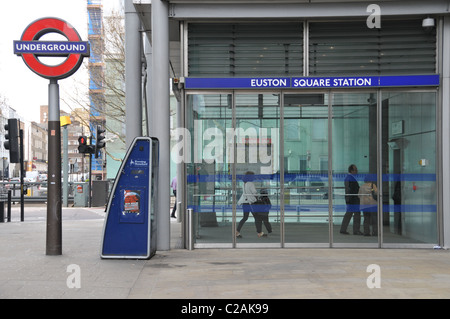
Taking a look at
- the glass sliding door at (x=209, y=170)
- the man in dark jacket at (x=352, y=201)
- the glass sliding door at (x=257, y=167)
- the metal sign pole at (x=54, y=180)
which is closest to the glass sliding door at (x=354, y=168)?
the man in dark jacket at (x=352, y=201)

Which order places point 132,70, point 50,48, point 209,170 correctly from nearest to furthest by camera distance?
point 50,48 → point 209,170 → point 132,70

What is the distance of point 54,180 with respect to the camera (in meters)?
9.66

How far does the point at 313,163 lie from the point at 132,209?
378 cm

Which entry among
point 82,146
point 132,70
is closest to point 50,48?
point 132,70

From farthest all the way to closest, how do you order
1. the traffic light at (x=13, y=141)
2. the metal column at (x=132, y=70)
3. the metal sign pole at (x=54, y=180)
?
the traffic light at (x=13, y=141), the metal column at (x=132, y=70), the metal sign pole at (x=54, y=180)

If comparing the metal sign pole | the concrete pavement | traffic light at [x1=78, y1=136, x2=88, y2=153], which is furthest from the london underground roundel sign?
traffic light at [x1=78, y1=136, x2=88, y2=153]

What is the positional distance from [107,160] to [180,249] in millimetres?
40539

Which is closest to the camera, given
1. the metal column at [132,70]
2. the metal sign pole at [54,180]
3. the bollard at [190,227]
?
the metal sign pole at [54,180]

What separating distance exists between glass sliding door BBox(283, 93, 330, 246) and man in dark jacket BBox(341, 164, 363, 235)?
0.39 meters

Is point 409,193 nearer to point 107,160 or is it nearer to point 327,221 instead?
point 327,221

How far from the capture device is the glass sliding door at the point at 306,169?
35.2 ft

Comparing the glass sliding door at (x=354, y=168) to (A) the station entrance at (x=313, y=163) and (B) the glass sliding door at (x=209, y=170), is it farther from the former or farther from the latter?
(B) the glass sliding door at (x=209, y=170)

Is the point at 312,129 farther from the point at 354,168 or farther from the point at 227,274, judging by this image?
the point at 227,274

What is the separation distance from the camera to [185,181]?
10.6 meters
